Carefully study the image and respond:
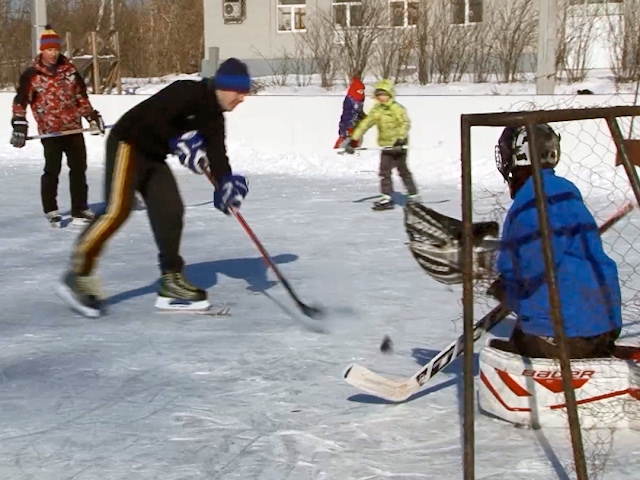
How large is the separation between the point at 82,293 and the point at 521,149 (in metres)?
2.31

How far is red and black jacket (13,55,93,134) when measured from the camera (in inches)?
272

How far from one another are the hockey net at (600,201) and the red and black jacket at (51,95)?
2.86 meters

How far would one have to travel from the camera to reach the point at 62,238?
6.61 meters

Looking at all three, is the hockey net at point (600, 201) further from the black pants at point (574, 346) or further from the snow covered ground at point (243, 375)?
the black pants at point (574, 346)

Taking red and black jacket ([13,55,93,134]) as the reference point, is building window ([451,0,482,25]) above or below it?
above

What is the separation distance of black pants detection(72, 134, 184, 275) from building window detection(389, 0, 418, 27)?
601 inches

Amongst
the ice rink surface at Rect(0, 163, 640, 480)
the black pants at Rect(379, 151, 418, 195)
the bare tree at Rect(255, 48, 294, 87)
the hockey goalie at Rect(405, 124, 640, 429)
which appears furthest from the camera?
the bare tree at Rect(255, 48, 294, 87)

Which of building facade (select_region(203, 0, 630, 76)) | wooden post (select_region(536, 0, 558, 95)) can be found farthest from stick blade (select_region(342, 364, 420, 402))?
building facade (select_region(203, 0, 630, 76))

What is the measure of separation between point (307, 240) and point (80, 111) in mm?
1969

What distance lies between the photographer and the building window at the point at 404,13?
19.2 metres

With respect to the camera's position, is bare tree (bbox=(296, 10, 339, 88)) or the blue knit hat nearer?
the blue knit hat

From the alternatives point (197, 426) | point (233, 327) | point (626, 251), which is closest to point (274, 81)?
point (626, 251)

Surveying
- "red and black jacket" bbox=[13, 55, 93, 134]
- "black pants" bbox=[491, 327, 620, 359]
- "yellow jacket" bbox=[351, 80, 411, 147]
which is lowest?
"black pants" bbox=[491, 327, 620, 359]

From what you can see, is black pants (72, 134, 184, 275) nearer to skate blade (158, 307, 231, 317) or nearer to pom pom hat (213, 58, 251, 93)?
skate blade (158, 307, 231, 317)
